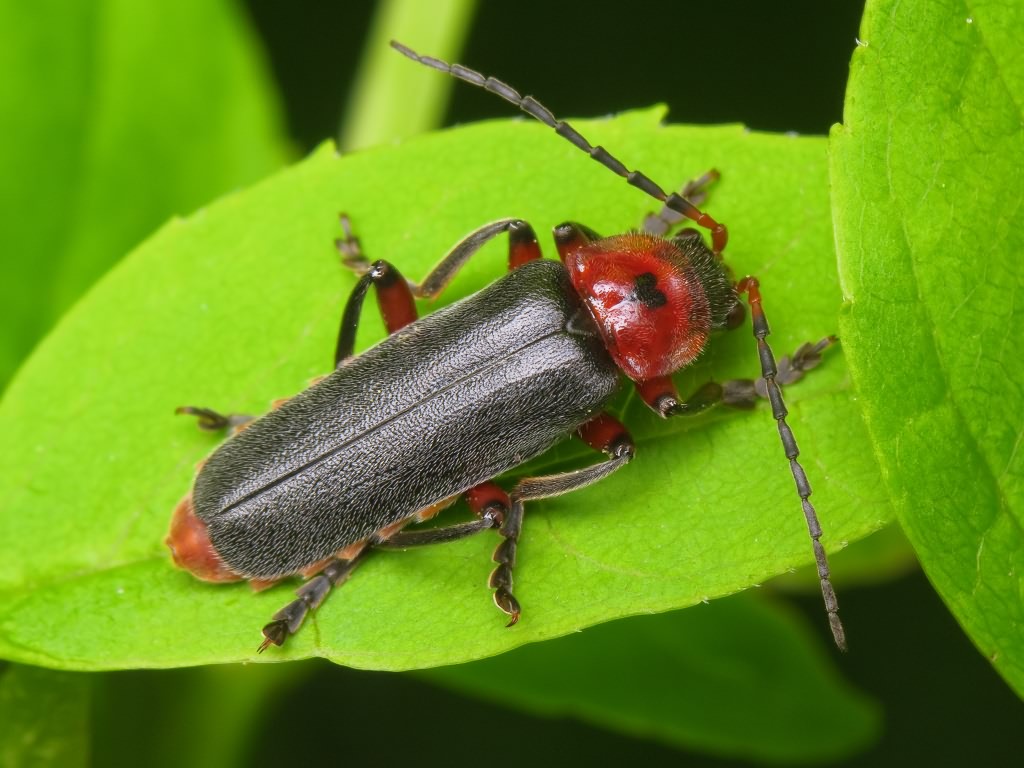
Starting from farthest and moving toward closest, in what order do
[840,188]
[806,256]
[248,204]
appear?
[248,204] → [806,256] → [840,188]

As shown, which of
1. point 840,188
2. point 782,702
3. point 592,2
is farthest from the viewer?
point 592,2

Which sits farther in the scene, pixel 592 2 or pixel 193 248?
pixel 592 2

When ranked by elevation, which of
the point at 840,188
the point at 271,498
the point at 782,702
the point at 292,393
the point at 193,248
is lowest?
the point at 782,702

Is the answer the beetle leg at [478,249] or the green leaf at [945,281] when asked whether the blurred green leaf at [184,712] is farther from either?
the green leaf at [945,281]

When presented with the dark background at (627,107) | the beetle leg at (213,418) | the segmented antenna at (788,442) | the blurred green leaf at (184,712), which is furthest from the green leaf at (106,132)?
the segmented antenna at (788,442)

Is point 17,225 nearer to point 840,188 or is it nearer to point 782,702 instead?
point 840,188

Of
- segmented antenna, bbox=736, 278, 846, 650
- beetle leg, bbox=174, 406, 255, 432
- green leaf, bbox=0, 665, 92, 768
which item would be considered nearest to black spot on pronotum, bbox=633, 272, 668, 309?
segmented antenna, bbox=736, 278, 846, 650

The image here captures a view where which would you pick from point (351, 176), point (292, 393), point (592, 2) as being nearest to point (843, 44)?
point (592, 2)
